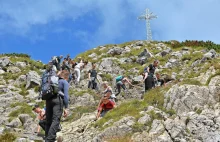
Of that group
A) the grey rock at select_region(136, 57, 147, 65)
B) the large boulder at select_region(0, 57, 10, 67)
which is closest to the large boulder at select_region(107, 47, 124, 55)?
the grey rock at select_region(136, 57, 147, 65)

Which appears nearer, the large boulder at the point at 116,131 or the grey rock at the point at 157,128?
the grey rock at the point at 157,128

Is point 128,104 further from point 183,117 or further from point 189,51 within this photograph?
point 189,51

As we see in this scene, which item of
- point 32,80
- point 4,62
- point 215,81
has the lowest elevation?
point 215,81

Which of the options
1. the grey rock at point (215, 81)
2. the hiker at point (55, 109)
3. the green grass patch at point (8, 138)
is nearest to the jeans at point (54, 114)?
the hiker at point (55, 109)

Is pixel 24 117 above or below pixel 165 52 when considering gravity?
below

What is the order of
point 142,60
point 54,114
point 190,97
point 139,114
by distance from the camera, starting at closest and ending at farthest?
point 54,114 < point 139,114 < point 190,97 < point 142,60

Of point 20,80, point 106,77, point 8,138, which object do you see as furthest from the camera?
point 106,77

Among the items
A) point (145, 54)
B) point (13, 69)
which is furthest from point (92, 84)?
point (145, 54)

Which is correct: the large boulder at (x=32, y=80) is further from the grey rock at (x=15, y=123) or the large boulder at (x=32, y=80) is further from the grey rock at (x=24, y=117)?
the grey rock at (x=15, y=123)

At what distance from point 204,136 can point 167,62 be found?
24.2m

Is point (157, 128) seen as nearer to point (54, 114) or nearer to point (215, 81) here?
point (215, 81)

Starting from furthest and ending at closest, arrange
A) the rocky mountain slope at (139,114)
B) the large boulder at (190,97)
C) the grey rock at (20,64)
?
the grey rock at (20,64) < the large boulder at (190,97) < the rocky mountain slope at (139,114)

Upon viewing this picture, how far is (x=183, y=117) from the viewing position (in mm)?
14406

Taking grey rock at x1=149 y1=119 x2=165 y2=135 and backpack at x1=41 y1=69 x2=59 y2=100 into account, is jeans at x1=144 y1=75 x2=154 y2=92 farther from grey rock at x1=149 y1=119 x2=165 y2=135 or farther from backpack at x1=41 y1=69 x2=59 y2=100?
backpack at x1=41 y1=69 x2=59 y2=100
